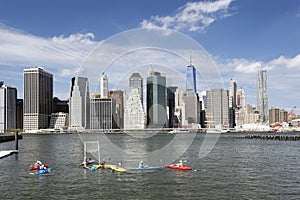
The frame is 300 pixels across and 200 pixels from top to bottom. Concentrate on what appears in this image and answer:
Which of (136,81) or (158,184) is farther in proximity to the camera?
(136,81)

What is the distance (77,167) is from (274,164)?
38096 millimetres

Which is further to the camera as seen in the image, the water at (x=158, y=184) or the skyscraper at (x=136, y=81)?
the skyscraper at (x=136, y=81)

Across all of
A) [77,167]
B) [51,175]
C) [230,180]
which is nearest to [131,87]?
[77,167]

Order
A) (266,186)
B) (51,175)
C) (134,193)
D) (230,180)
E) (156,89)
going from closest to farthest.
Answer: (134,193)
(266,186)
(230,180)
(51,175)
(156,89)

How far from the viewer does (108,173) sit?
52.3 metres

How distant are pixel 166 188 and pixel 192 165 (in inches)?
809

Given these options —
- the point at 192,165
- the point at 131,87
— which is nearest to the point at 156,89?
the point at 131,87

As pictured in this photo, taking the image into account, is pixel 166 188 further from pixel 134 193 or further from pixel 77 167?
pixel 77 167

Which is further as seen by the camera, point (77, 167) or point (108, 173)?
point (77, 167)

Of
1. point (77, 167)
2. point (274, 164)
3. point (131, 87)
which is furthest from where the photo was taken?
point (131, 87)

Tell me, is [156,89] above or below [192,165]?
above

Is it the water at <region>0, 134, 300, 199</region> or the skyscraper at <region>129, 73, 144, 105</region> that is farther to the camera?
the skyscraper at <region>129, 73, 144, 105</region>

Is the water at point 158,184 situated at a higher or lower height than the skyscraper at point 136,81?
lower

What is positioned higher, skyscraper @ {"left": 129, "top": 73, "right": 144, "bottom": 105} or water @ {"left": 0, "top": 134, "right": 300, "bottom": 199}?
skyscraper @ {"left": 129, "top": 73, "right": 144, "bottom": 105}
